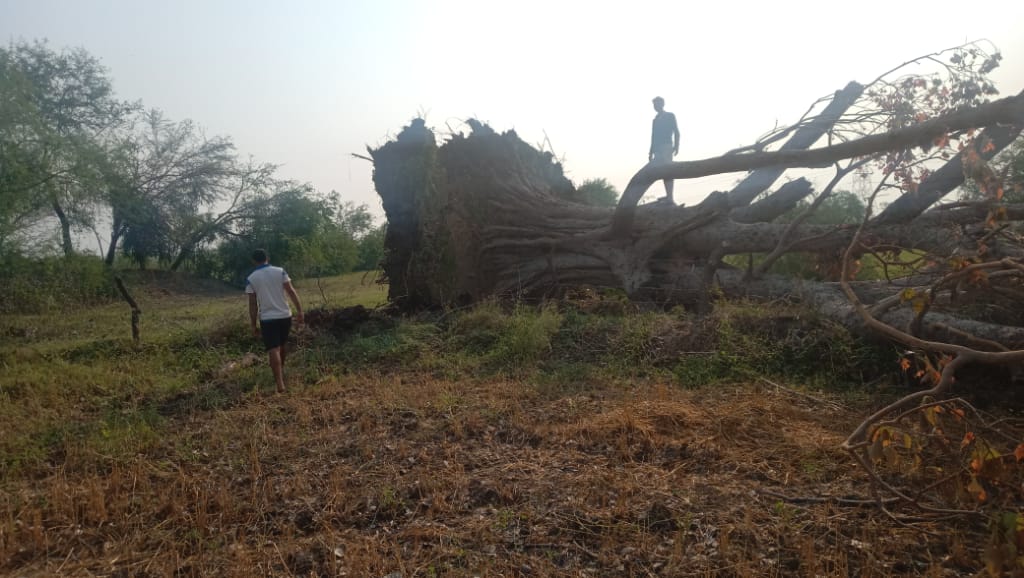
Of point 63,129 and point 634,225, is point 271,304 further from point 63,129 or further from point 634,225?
point 63,129

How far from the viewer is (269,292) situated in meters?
6.80

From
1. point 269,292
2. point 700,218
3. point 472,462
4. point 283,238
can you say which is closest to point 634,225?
point 700,218

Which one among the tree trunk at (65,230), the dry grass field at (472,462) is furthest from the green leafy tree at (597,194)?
the tree trunk at (65,230)

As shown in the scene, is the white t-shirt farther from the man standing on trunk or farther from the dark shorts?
the man standing on trunk

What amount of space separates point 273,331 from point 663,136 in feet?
23.4

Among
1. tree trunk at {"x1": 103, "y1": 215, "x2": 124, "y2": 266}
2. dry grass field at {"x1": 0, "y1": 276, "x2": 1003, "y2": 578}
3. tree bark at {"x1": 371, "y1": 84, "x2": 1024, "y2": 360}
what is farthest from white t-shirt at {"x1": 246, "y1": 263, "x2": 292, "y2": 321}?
tree trunk at {"x1": 103, "y1": 215, "x2": 124, "y2": 266}

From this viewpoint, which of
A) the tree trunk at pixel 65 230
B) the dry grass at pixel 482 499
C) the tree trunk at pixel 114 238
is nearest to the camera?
the dry grass at pixel 482 499

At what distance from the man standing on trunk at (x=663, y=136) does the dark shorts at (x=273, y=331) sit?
6.57 metres

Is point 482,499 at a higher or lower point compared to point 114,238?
lower

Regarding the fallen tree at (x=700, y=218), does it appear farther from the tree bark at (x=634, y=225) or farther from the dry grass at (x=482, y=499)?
the dry grass at (x=482, y=499)

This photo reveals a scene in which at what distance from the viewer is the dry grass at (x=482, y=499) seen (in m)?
3.16

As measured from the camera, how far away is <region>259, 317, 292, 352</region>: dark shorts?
6.77 meters

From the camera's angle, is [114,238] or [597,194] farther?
[114,238]

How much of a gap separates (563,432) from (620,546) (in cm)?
162
